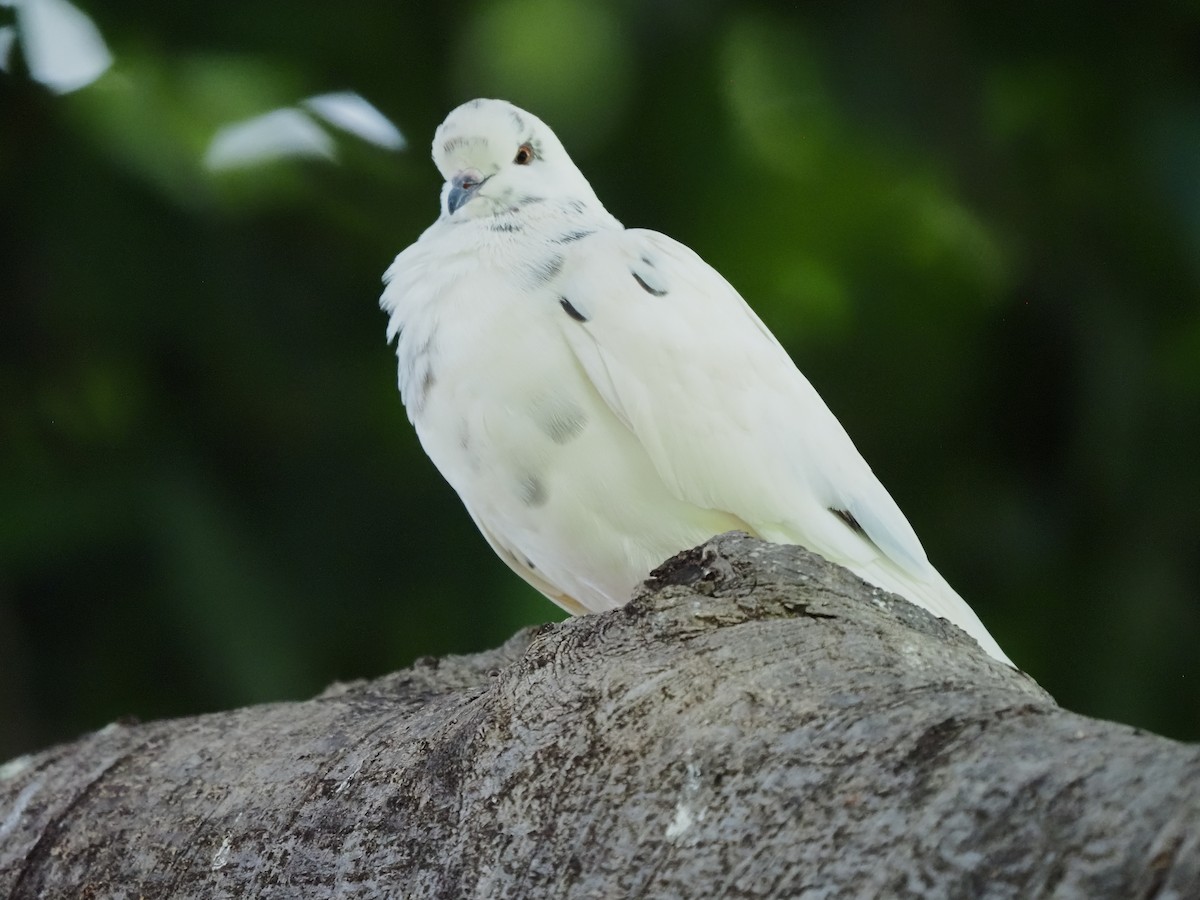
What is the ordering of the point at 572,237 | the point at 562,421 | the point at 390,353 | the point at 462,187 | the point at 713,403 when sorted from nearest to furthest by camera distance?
the point at 562,421
the point at 713,403
the point at 572,237
the point at 462,187
the point at 390,353

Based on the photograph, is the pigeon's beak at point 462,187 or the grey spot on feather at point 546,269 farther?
the pigeon's beak at point 462,187

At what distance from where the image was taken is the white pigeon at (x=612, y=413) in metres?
2.11

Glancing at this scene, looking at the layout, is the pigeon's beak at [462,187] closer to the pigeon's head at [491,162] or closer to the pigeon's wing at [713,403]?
the pigeon's head at [491,162]

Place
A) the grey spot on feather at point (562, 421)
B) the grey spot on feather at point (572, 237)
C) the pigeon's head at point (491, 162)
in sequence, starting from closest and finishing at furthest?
the grey spot on feather at point (562, 421) < the grey spot on feather at point (572, 237) < the pigeon's head at point (491, 162)

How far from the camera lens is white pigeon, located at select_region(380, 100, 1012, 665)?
6.93 ft

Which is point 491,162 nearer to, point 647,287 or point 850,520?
point 647,287

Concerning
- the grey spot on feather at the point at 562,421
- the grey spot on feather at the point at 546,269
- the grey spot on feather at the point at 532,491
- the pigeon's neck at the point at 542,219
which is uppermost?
the pigeon's neck at the point at 542,219

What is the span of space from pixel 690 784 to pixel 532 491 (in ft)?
3.16

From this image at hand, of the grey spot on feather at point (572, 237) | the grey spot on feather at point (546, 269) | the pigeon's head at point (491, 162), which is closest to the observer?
the grey spot on feather at point (546, 269)

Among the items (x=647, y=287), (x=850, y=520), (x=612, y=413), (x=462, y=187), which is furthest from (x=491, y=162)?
(x=850, y=520)

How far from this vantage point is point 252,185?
379 cm

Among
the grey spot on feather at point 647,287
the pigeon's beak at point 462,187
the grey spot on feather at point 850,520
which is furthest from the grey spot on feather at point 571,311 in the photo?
the grey spot on feather at point 850,520

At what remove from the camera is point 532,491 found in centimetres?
213

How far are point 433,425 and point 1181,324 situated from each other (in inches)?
98.7
